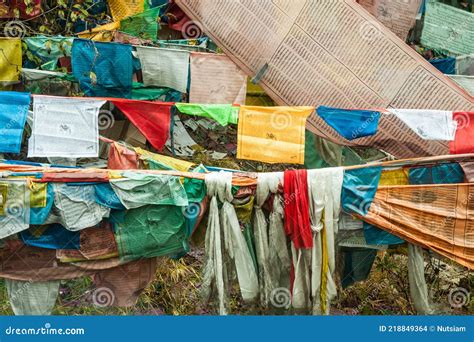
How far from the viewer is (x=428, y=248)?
20.0 feet

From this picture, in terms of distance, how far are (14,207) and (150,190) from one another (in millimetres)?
1076

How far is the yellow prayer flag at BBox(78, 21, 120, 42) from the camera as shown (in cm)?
891

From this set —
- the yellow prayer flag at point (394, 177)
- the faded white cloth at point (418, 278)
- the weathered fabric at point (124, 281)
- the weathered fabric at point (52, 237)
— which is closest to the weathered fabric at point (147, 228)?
the weathered fabric at point (124, 281)

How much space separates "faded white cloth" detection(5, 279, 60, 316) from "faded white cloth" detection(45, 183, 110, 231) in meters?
0.61

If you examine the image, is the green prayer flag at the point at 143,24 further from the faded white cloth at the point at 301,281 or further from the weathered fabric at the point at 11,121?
the faded white cloth at the point at 301,281

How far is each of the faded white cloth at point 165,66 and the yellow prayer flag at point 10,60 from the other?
54.4 inches

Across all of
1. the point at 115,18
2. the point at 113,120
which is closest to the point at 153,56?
the point at 113,120

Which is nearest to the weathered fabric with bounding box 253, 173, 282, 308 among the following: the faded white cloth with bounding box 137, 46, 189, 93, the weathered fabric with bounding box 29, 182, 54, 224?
the weathered fabric with bounding box 29, 182, 54, 224

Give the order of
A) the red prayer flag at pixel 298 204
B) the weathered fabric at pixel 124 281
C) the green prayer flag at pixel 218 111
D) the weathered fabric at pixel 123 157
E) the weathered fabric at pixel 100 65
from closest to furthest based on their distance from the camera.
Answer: the red prayer flag at pixel 298 204 → the weathered fabric at pixel 124 281 → the green prayer flag at pixel 218 111 → the weathered fabric at pixel 123 157 → the weathered fabric at pixel 100 65

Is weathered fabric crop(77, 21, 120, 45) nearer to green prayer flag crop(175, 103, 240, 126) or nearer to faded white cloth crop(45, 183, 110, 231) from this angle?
green prayer flag crop(175, 103, 240, 126)

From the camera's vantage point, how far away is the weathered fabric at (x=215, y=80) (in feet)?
26.0

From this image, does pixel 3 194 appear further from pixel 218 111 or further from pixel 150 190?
pixel 218 111

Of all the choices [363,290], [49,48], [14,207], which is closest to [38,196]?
[14,207]

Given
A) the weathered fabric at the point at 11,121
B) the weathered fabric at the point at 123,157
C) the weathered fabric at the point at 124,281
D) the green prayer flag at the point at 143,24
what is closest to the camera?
the weathered fabric at the point at 124,281
